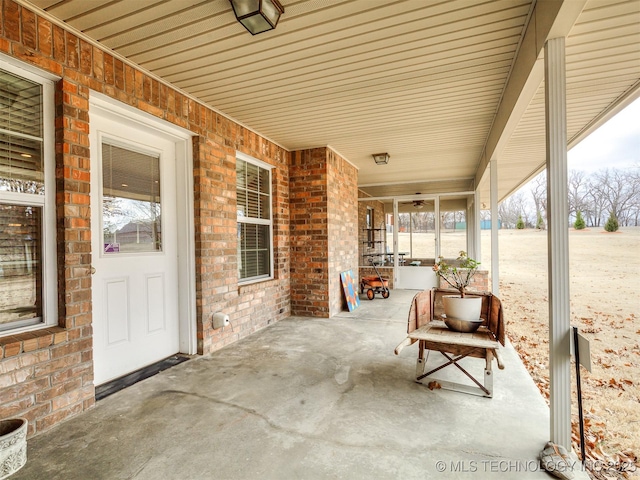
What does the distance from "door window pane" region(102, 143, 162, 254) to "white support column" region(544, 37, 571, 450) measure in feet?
11.1

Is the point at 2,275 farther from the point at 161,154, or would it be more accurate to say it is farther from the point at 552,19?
the point at 552,19

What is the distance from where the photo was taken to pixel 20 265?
216 cm

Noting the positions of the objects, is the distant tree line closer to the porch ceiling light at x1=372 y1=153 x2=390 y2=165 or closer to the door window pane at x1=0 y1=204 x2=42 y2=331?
the porch ceiling light at x1=372 y1=153 x2=390 y2=165

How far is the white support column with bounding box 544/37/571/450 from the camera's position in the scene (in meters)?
1.88

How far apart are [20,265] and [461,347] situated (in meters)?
3.28

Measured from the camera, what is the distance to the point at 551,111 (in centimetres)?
190

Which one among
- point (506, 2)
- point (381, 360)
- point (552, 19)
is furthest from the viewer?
point (381, 360)

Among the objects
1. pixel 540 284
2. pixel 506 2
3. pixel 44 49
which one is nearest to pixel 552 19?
pixel 506 2

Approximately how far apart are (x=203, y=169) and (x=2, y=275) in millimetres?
1958

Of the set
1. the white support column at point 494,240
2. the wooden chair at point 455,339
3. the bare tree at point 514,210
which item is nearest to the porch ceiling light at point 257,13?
the wooden chair at point 455,339

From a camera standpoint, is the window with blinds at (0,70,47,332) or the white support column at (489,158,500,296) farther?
the white support column at (489,158,500,296)

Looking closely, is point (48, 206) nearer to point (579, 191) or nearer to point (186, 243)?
point (186, 243)

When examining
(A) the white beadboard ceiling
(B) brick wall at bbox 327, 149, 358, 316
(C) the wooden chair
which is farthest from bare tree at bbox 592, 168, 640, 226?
(B) brick wall at bbox 327, 149, 358, 316

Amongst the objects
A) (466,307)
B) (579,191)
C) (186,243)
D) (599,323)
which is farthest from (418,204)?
(186,243)
